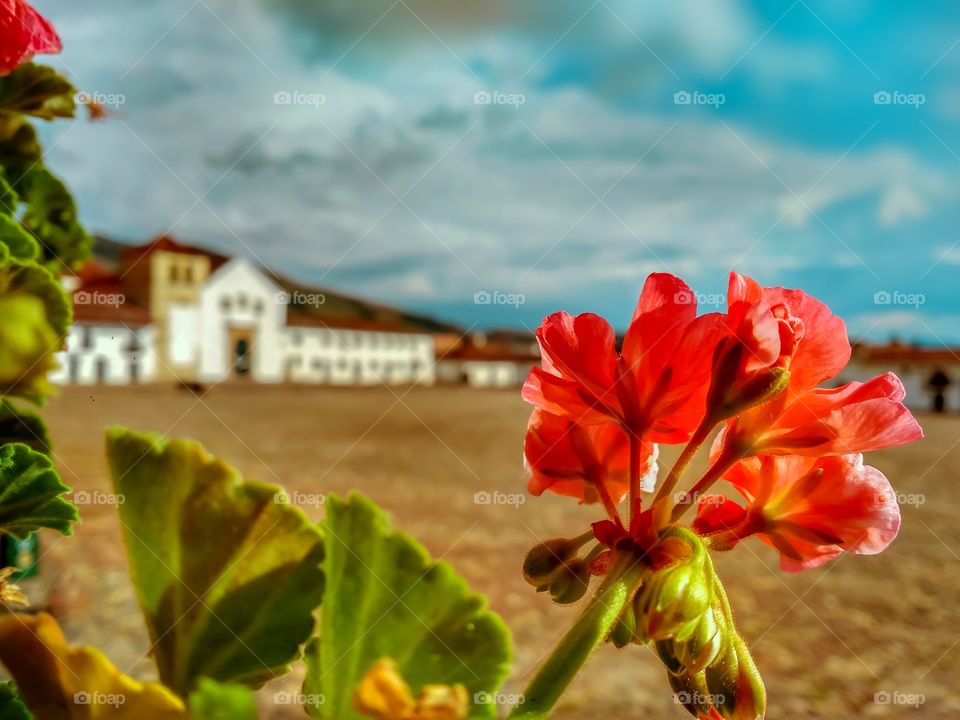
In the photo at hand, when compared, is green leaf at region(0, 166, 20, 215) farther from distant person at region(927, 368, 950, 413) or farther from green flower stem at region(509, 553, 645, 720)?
distant person at region(927, 368, 950, 413)

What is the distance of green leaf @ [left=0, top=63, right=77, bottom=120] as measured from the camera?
300mm

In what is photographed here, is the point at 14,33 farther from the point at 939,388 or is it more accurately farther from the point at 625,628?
the point at 939,388

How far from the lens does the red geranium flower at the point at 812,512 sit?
0.20 meters

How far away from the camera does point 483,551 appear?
359 cm

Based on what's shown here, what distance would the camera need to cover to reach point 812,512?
0.20 metres

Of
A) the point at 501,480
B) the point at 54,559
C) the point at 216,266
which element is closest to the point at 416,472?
the point at 501,480

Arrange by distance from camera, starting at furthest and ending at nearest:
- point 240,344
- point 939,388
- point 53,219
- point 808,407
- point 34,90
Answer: point 240,344 → point 939,388 → point 53,219 → point 34,90 → point 808,407

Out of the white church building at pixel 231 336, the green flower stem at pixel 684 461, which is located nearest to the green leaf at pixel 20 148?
the green flower stem at pixel 684 461

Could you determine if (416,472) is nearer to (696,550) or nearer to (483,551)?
(483,551)

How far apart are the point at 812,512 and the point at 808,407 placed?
0.03 meters

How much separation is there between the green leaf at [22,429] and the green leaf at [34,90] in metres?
0.12

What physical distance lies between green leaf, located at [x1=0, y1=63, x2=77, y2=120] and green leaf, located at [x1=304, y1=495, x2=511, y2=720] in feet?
0.82

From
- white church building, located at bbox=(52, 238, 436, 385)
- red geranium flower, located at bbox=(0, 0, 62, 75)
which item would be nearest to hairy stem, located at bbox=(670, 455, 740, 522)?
red geranium flower, located at bbox=(0, 0, 62, 75)

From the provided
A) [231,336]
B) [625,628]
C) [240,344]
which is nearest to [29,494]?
[625,628]
